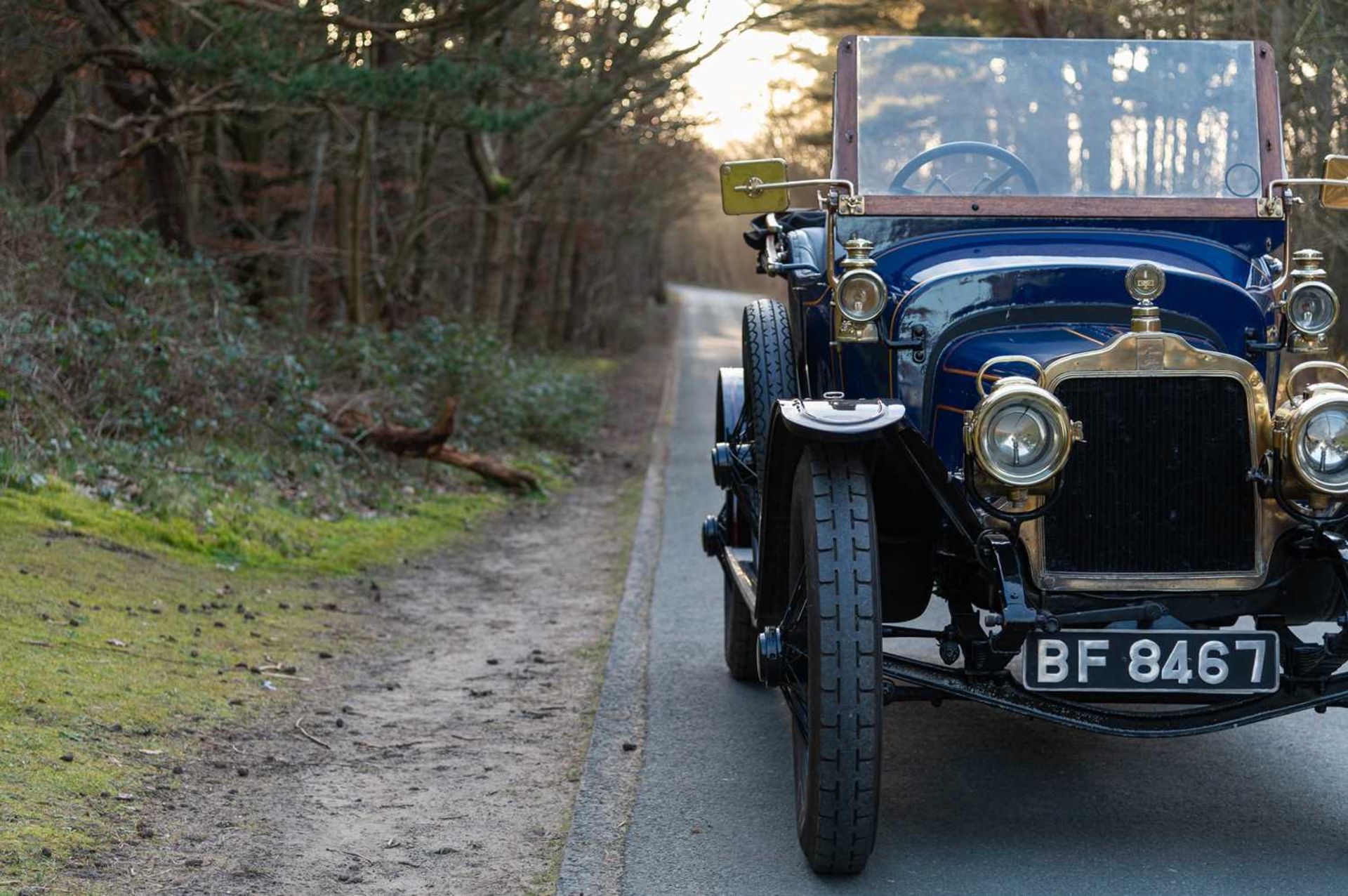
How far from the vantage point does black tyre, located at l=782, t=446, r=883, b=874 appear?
3.74 meters

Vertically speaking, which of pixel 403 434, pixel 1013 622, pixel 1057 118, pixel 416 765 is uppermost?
pixel 1057 118

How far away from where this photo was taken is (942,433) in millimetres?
4535

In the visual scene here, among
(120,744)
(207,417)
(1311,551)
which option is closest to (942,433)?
(1311,551)

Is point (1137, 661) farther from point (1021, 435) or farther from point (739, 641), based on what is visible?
point (739, 641)

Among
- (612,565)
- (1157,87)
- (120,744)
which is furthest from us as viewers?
(612,565)

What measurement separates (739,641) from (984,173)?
7.14 feet

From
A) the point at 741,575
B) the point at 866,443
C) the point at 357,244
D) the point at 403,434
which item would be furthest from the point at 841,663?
the point at 357,244

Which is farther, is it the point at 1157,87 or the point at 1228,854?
the point at 1157,87

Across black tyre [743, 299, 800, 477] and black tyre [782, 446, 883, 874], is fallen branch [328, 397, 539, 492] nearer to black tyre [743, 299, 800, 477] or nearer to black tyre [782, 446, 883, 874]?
black tyre [743, 299, 800, 477]

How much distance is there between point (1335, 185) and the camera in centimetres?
509

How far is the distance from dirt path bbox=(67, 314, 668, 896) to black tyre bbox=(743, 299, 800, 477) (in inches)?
53.1

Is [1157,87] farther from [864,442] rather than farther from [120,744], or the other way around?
[120,744]

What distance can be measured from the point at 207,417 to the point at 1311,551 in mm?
7663

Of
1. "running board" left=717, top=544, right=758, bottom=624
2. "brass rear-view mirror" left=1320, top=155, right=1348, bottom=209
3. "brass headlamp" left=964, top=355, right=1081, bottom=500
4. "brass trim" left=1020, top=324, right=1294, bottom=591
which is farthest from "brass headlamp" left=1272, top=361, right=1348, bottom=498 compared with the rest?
"running board" left=717, top=544, right=758, bottom=624
